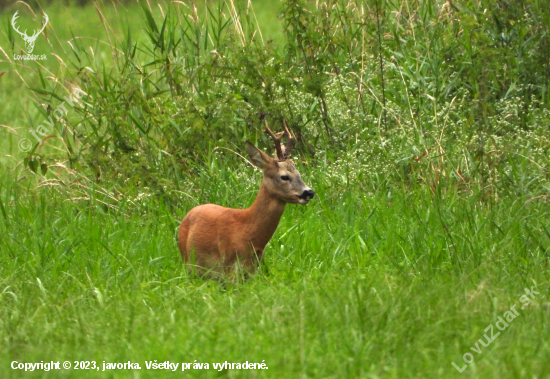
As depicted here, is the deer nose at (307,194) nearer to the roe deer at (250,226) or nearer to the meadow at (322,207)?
the roe deer at (250,226)

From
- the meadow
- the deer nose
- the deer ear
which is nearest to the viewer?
the meadow

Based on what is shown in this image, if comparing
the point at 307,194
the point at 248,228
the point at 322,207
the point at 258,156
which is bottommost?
the point at 322,207

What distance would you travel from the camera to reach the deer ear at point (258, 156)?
15.0 feet

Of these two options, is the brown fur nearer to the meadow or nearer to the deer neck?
the deer neck

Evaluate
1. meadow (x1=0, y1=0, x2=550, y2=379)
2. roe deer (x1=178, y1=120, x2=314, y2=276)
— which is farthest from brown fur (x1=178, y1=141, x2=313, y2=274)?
meadow (x1=0, y1=0, x2=550, y2=379)

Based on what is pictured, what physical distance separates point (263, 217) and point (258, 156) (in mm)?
340

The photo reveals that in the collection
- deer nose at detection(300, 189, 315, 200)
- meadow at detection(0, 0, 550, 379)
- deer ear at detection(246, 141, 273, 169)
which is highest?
deer ear at detection(246, 141, 273, 169)

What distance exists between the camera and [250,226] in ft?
14.7

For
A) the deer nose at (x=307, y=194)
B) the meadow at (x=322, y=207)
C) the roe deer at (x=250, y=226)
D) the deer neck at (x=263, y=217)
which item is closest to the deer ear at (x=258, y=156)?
the roe deer at (x=250, y=226)

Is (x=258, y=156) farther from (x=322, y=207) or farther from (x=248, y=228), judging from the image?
(x=322, y=207)

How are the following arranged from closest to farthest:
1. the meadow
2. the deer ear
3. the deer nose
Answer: the meadow, the deer nose, the deer ear

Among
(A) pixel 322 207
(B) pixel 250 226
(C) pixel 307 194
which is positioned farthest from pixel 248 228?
(A) pixel 322 207

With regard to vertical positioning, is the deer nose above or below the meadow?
above

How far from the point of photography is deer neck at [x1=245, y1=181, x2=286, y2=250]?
14.7ft
